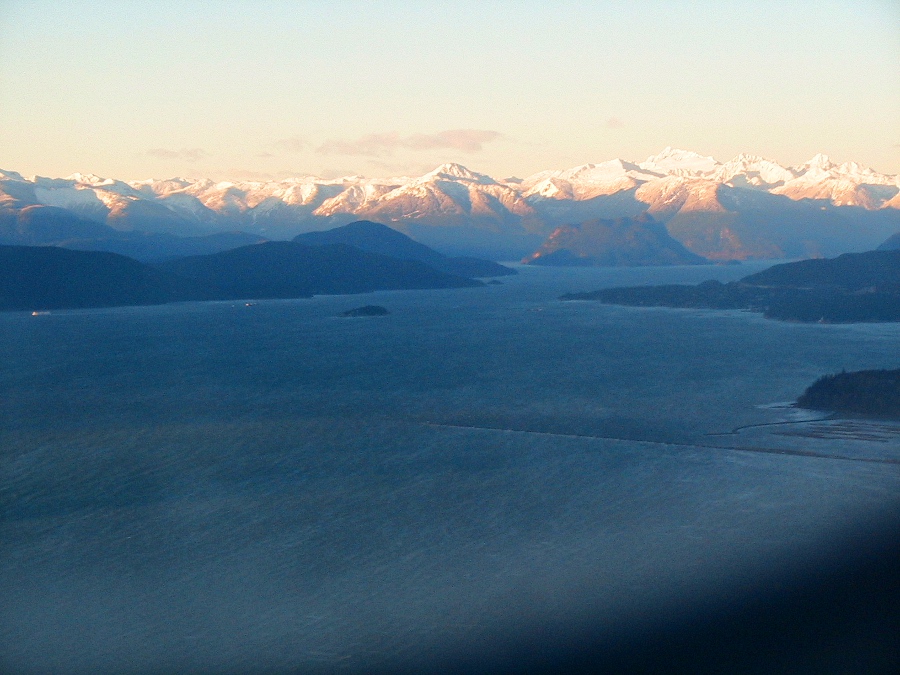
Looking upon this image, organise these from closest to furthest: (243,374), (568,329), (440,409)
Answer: (440,409) < (243,374) < (568,329)

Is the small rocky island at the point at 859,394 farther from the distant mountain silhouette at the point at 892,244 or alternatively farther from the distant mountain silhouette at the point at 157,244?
the distant mountain silhouette at the point at 157,244

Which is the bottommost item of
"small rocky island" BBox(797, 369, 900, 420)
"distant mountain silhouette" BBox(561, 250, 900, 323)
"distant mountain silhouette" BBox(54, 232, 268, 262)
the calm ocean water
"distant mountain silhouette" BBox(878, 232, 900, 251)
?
the calm ocean water

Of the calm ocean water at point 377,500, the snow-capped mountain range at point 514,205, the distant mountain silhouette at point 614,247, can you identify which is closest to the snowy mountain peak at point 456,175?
the snow-capped mountain range at point 514,205

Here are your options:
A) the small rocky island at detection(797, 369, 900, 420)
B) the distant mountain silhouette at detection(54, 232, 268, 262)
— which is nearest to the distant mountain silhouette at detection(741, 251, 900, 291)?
Answer: the small rocky island at detection(797, 369, 900, 420)

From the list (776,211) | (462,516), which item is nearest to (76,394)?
(462,516)

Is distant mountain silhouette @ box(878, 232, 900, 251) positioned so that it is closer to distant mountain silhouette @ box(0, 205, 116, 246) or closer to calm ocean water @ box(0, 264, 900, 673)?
calm ocean water @ box(0, 264, 900, 673)

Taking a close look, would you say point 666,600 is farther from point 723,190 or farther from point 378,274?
point 723,190

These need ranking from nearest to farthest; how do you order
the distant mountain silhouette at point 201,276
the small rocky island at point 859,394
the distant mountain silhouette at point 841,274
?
1. the small rocky island at point 859,394
2. the distant mountain silhouette at point 841,274
3. the distant mountain silhouette at point 201,276
